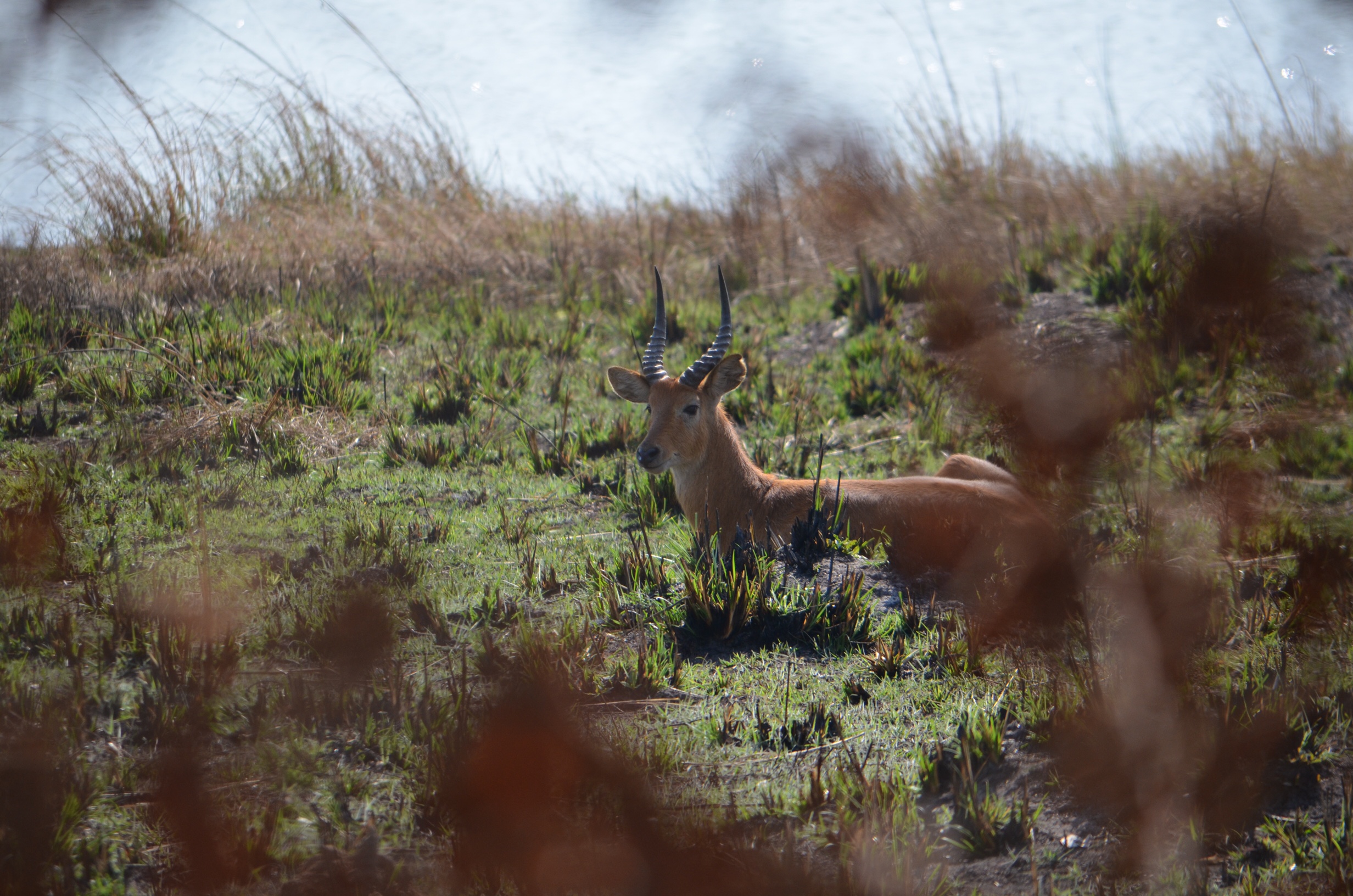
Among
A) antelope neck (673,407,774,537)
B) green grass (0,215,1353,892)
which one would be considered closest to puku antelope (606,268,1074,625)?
A: antelope neck (673,407,774,537)

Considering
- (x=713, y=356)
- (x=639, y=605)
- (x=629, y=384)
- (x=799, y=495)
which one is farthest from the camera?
(x=629, y=384)

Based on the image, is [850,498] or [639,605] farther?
[850,498]

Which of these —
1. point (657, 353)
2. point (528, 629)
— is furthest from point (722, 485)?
point (528, 629)

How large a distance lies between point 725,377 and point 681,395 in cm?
36

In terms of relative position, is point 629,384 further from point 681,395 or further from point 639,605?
point 639,605

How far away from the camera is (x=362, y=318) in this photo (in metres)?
9.23

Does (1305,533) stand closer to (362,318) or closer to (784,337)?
(784,337)

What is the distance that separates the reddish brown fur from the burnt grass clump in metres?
0.12

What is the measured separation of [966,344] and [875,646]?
7.77 feet

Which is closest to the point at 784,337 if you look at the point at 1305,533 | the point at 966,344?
the point at 1305,533

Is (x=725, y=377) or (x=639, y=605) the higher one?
(x=725, y=377)

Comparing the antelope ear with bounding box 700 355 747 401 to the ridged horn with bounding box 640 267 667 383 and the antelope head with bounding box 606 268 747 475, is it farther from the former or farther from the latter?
the ridged horn with bounding box 640 267 667 383

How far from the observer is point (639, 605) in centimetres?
451

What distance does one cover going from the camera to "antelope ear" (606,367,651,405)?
6.20 m
